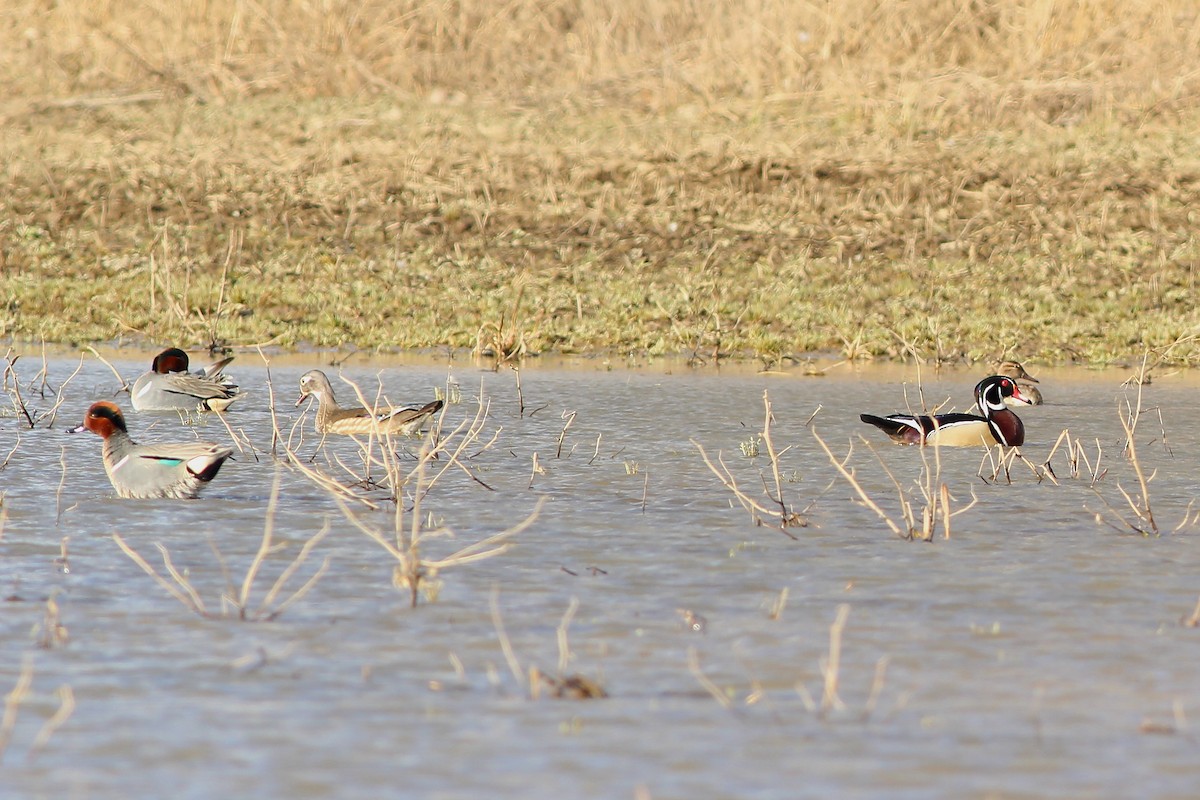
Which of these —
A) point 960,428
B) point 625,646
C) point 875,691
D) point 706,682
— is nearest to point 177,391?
point 960,428

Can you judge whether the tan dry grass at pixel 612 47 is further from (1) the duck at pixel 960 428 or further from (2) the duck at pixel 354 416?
(2) the duck at pixel 354 416

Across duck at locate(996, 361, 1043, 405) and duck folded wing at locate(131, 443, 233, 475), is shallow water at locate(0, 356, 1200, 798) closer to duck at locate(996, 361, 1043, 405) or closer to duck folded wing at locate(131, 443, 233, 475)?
duck folded wing at locate(131, 443, 233, 475)

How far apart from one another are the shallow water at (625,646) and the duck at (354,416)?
1.16 meters

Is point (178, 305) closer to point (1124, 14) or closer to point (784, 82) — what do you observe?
point (784, 82)

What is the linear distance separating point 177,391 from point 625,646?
22.4 feet

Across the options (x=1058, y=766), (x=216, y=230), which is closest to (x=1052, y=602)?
(x=1058, y=766)

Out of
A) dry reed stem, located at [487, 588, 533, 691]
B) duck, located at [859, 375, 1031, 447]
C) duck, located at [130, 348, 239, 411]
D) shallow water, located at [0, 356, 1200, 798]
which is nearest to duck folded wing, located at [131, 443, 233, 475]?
shallow water, located at [0, 356, 1200, 798]

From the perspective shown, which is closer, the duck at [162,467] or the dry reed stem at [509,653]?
the dry reed stem at [509,653]

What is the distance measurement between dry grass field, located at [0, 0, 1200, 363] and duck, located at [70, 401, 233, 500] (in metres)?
6.39

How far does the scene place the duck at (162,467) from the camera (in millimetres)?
7922

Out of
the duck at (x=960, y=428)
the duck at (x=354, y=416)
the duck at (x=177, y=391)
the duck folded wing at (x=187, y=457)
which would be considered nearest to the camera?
the duck folded wing at (x=187, y=457)

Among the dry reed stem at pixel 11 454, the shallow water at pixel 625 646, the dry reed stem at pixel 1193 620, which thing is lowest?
the dry reed stem at pixel 11 454

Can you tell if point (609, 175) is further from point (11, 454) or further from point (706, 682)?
point (706, 682)

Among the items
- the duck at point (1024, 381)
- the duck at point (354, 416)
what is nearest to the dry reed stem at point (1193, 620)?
the duck at point (354, 416)
